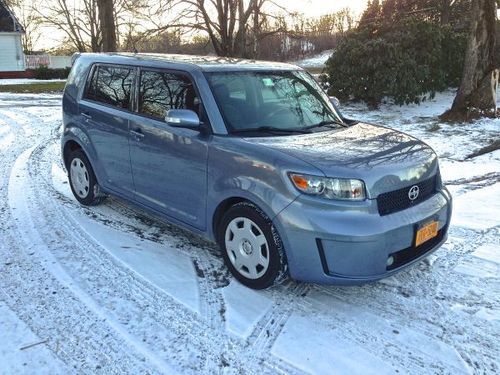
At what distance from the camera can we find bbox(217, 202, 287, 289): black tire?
11.3ft

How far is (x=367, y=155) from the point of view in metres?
3.55

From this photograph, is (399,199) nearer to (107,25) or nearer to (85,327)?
(85,327)

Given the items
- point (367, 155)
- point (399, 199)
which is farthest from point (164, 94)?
point (399, 199)

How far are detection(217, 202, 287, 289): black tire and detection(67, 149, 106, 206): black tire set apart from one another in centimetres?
233

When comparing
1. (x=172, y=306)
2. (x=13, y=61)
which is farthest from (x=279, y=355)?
(x=13, y=61)

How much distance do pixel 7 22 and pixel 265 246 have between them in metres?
36.8

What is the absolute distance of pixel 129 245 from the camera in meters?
4.55

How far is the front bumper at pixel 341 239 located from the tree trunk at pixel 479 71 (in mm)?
9205

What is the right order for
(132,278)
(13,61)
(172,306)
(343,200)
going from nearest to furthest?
(343,200), (172,306), (132,278), (13,61)

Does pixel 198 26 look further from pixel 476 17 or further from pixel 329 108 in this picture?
pixel 329 108

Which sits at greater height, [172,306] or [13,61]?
[13,61]

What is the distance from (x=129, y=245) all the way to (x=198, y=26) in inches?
701

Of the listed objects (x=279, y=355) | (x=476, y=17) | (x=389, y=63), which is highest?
(x=476, y=17)

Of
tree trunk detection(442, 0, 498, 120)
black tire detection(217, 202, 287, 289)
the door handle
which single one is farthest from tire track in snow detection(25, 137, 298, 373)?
tree trunk detection(442, 0, 498, 120)
